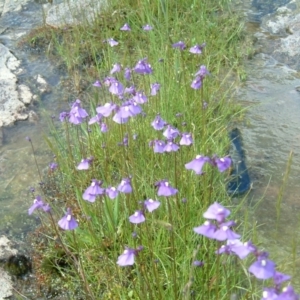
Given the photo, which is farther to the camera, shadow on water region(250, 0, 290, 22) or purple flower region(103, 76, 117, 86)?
shadow on water region(250, 0, 290, 22)

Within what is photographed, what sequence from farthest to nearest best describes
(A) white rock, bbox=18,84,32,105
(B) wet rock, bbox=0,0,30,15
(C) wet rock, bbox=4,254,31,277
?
(B) wet rock, bbox=0,0,30,15
(A) white rock, bbox=18,84,32,105
(C) wet rock, bbox=4,254,31,277

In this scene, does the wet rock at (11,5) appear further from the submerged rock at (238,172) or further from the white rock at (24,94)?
the submerged rock at (238,172)

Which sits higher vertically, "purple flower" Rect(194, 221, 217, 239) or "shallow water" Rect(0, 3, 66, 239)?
"purple flower" Rect(194, 221, 217, 239)

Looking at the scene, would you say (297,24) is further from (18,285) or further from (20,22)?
(18,285)

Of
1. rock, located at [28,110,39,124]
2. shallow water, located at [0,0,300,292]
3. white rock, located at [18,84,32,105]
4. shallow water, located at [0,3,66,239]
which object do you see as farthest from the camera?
white rock, located at [18,84,32,105]

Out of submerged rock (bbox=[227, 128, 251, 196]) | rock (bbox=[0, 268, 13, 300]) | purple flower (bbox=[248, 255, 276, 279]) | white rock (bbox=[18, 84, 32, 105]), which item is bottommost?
white rock (bbox=[18, 84, 32, 105])

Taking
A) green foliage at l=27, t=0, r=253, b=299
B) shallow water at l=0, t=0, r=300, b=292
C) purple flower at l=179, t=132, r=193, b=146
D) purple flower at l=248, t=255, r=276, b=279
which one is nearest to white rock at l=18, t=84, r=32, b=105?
shallow water at l=0, t=0, r=300, b=292

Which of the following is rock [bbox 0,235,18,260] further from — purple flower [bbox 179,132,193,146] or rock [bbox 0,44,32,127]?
rock [bbox 0,44,32,127]
